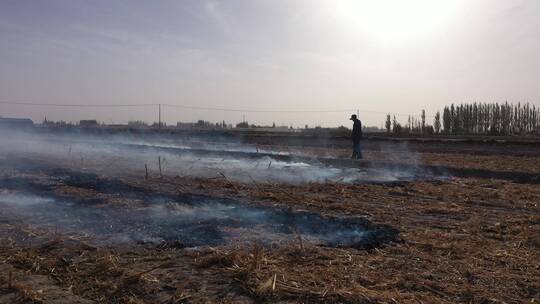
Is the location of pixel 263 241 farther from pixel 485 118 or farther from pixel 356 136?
pixel 485 118

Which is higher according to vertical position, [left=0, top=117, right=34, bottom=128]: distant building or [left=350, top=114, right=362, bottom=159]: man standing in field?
[left=0, top=117, right=34, bottom=128]: distant building

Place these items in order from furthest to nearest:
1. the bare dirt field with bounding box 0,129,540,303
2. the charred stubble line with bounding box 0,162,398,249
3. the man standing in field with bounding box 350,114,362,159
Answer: the man standing in field with bounding box 350,114,362,159 → the charred stubble line with bounding box 0,162,398,249 → the bare dirt field with bounding box 0,129,540,303

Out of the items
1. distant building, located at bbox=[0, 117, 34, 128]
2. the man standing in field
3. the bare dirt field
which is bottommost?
the bare dirt field

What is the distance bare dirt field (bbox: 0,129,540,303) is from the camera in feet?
15.9

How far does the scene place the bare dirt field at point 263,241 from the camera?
15.9 ft

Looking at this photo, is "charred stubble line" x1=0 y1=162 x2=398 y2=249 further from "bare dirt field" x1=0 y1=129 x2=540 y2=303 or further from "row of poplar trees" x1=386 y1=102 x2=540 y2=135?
"row of poplar trees" x1=386 y1=102 x2=540 y2=135

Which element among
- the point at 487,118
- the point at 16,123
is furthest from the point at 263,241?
the point at 487,118

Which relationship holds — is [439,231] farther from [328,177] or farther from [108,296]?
[328,177]

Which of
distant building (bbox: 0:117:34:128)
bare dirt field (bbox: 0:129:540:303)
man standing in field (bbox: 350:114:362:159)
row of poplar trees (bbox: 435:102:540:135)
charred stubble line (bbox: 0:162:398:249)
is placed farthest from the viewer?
row of poplar trees (bbox: 435:102:540:135)

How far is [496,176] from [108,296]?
14.8 m

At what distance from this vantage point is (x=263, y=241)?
6902 mm

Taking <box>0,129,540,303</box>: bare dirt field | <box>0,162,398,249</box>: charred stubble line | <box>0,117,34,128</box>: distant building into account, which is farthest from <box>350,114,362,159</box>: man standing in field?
<box>0,117,34,128</box>: distant building

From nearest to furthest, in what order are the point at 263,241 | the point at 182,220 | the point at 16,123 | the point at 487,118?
the point at 263,241, the point at 182,220, the point at 16,123, the point at 487,118

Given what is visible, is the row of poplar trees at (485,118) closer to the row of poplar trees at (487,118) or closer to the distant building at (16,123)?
the row of poplar trees at (487,118)
